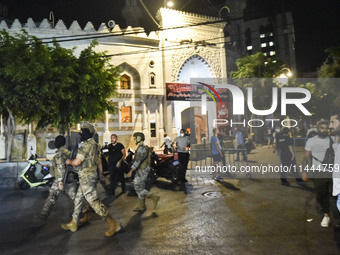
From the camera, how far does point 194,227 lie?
509 cm

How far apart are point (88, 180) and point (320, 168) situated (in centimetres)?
432

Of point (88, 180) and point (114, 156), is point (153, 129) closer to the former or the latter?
point (114, 156)

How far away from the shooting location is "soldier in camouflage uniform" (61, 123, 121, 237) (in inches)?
188

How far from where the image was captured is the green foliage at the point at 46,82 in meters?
10.9

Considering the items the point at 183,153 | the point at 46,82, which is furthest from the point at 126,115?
the point at 183,153

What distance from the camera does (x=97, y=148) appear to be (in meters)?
5.29

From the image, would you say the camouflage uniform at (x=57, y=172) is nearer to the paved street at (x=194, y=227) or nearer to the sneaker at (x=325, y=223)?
the paved street at (x=194, y=227)

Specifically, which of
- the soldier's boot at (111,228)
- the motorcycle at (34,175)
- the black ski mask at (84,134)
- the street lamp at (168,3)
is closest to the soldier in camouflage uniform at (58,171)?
the black ski mask at (84,134)

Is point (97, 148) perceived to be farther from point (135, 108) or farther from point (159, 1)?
point (159, 1)

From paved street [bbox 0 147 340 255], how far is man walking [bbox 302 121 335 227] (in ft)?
1.36

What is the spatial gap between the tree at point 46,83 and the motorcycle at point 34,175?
8.65 ft

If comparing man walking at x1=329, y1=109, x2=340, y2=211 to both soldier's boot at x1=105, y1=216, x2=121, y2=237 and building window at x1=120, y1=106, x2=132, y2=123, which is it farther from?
building window at x1=120, y1=106, x2=132, y2=123

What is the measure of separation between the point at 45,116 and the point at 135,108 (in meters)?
8.34

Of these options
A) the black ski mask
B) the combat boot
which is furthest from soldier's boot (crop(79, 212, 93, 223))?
the black ski mask
